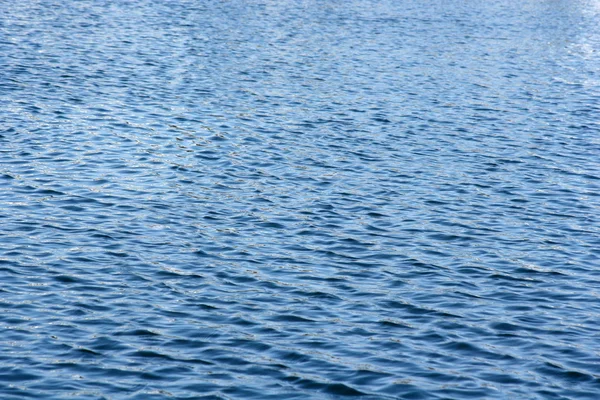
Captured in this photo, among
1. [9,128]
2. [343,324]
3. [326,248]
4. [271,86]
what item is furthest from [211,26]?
[343,324]

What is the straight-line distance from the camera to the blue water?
905 inches

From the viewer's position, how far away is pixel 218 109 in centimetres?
5250

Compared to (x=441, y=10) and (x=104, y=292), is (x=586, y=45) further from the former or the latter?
(x=104, y=292)

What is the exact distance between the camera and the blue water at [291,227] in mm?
22984

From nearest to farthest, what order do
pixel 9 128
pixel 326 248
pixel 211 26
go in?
pixel 326 248 → pixel 9 128 → pixel 211 26

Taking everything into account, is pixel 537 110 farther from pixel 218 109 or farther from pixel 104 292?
pixel 104 292

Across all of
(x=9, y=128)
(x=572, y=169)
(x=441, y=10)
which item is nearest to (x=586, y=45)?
(x=441, y=10)

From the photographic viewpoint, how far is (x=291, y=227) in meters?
33.6

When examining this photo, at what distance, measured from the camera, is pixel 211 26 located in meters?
85.4

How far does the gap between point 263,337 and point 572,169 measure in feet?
82.8

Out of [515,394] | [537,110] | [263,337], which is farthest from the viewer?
[537,110]

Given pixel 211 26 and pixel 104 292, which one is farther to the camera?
pixel 211 26

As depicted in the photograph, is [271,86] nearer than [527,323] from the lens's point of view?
No

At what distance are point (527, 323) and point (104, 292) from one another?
13070 mm
